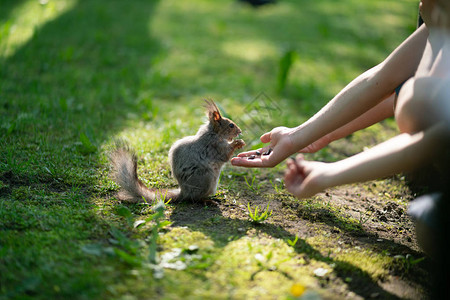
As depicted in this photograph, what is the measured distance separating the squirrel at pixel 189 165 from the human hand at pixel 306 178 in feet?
2.46

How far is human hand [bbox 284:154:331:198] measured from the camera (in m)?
1.85

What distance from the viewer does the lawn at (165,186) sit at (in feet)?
5.82

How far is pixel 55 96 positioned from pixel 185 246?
2.72m

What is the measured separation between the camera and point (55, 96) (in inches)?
Answer: 159

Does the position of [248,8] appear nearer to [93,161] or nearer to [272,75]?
[272,75]

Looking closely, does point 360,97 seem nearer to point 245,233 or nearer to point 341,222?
point 341,222

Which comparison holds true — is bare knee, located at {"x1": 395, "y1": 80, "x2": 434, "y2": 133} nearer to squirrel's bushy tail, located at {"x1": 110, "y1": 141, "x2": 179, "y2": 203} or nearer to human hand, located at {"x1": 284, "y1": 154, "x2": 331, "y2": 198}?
human hand, located at {"x1": 284, "y1": 154, "x2": 331, "y2": 198}

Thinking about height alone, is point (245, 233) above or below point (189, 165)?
below

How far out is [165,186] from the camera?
2797 mm

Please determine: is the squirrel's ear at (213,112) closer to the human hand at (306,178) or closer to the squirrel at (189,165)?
the squirrel at (189,165)

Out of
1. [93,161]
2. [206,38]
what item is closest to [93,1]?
[206,38]

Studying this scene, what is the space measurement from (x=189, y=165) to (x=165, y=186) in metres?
0.31

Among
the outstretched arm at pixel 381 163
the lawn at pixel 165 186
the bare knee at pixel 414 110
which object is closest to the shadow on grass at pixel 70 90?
the lawn at pixel 165 186

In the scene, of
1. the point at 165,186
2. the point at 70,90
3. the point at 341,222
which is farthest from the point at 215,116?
the point at 70,90
